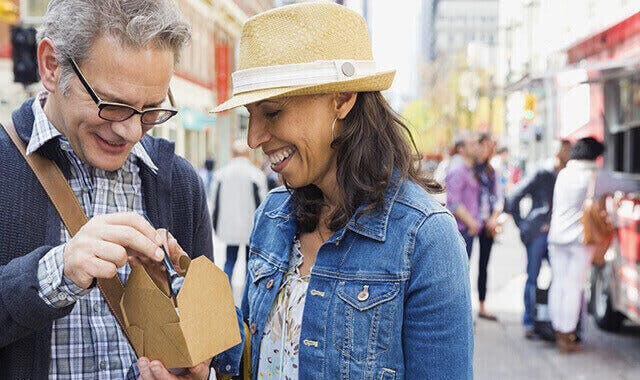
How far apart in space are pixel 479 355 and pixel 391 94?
5044 mm

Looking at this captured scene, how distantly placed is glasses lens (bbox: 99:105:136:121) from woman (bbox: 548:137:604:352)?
18.5ft

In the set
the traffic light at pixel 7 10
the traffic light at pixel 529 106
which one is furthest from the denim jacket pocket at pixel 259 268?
the traffic light at pixel 529 106

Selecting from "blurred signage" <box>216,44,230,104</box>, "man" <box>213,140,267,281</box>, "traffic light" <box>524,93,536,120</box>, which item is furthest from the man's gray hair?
"blurred signage" <box>216,44,230,104</box>

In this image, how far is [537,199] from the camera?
7.71 metres

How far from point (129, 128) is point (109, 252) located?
0.48 meters

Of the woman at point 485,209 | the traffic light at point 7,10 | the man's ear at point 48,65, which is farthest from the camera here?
the traffic light at point 7,10

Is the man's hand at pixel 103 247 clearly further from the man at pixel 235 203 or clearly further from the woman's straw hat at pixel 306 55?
the man at pixel 235 203

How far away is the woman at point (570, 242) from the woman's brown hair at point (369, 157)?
5.03 metres

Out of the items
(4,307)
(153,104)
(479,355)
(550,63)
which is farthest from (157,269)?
(550,63)

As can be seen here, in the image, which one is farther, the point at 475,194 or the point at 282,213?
the point at 475,194

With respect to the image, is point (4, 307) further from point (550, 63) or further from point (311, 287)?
point (550, 63)

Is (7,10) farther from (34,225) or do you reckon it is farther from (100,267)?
(100,267)

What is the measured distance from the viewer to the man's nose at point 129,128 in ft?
6.24

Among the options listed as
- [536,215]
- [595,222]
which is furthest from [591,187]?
[536,215]
